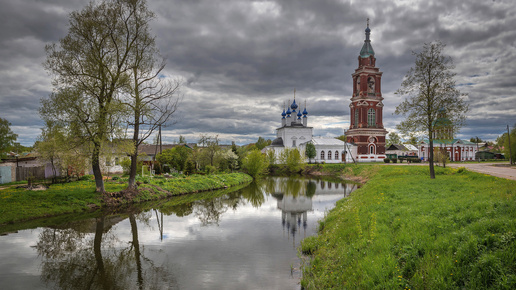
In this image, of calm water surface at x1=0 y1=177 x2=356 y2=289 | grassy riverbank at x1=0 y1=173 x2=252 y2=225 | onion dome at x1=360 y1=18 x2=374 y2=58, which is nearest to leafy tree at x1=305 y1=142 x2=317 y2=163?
onion dome at x1=360 y1=18 x2=374 y2=58

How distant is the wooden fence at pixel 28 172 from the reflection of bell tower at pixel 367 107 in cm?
5481

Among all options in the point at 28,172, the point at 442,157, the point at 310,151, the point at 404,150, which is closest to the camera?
the point at 28,172

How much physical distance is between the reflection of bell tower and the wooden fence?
54.8 metres

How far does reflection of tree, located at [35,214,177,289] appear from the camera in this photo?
7957 millimetres

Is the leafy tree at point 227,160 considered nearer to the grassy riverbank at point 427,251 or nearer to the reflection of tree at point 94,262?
the reflection of tree at point 94,262

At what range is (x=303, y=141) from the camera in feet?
216

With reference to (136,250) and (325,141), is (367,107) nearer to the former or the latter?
(325,141)

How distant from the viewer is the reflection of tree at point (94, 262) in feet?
26.1

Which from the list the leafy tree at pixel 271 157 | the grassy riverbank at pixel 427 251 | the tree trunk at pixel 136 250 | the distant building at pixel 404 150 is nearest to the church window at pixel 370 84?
the distant building at pixel 404 150

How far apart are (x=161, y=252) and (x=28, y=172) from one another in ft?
78.8

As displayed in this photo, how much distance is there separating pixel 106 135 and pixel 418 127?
68.4 ft

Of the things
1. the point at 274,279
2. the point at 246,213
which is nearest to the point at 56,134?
the point at 246,213

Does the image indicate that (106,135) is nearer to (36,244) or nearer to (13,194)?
(13,194)

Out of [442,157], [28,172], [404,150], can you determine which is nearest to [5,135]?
[28,172]
